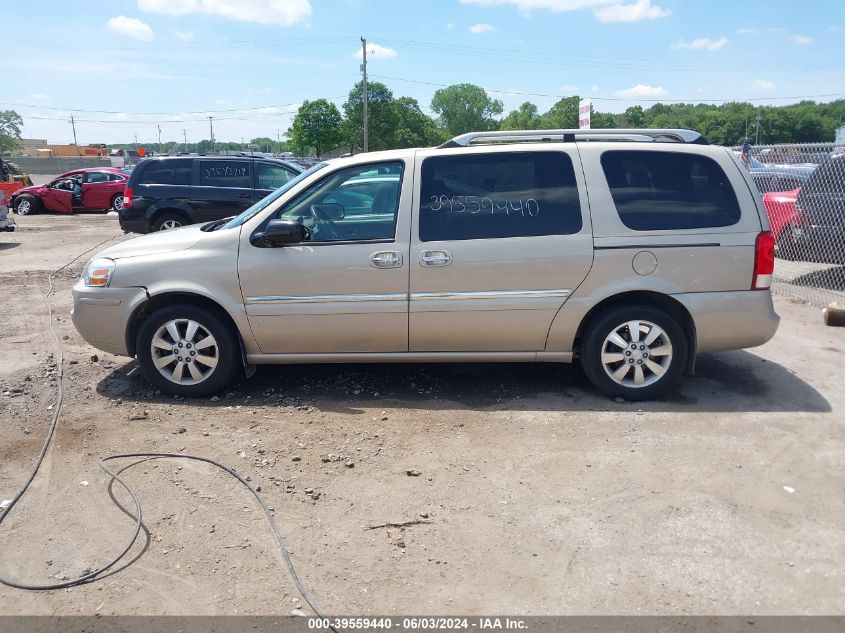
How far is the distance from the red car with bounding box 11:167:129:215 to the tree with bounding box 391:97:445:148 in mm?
52291

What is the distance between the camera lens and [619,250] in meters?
5.18

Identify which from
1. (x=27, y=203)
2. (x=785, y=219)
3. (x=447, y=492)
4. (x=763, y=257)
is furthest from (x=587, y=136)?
(x=27, y=203)

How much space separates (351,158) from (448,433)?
2.25 m

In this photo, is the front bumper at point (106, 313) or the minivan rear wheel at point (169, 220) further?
the minivan rear wheel at point (169, 220)

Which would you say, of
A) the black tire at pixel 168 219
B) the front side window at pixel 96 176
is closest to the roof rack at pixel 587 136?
the black tire at pixel 168 219

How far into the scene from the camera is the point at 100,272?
218 inches

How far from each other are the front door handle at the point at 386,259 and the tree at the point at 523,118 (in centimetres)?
11067

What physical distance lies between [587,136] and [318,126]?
67.6 metres

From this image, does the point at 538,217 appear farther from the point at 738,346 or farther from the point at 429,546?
the point at 429,546

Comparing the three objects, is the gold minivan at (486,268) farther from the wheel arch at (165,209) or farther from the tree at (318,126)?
the tree at (318,126)

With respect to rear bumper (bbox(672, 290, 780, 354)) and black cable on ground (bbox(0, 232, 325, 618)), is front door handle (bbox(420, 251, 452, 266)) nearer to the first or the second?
rear bumper (bbox(672, 290, 780, 354))

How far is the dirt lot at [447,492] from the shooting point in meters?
3.19

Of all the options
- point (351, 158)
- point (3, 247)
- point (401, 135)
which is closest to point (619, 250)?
point (351, 158)

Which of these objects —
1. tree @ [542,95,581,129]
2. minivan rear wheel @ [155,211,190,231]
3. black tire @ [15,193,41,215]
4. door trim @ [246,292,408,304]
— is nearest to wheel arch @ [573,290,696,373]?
door trim @ [246,292,408,304]
